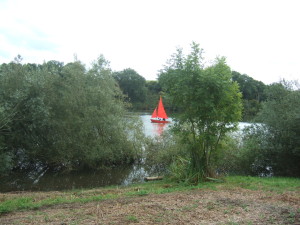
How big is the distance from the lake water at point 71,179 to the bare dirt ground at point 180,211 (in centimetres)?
588

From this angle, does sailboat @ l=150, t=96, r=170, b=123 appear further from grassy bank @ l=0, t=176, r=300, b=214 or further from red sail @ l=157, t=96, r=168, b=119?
grassy bank @ l=0, t=176, r=300, b=214

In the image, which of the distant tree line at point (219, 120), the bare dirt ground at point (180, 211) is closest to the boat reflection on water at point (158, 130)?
the distant tree line at point (219, 120)

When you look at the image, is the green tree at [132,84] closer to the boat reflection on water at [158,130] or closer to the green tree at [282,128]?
the boat reflection on water at [158,130]

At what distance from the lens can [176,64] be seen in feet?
34.0

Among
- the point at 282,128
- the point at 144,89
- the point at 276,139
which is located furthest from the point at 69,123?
the point at 144,89

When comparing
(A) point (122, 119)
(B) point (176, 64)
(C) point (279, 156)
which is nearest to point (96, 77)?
(A) point (122, 119)

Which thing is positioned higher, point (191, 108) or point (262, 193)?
point (191, 108)

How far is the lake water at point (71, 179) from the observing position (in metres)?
13.8

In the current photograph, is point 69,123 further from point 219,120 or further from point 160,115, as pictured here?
point 160,115

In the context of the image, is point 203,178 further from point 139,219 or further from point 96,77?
point 96,77

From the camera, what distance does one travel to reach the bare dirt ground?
18.6ft

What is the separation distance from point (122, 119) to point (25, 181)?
707 cm

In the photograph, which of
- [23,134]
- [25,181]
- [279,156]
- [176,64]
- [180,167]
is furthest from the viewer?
[23,134]

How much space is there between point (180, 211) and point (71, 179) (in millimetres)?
10553
